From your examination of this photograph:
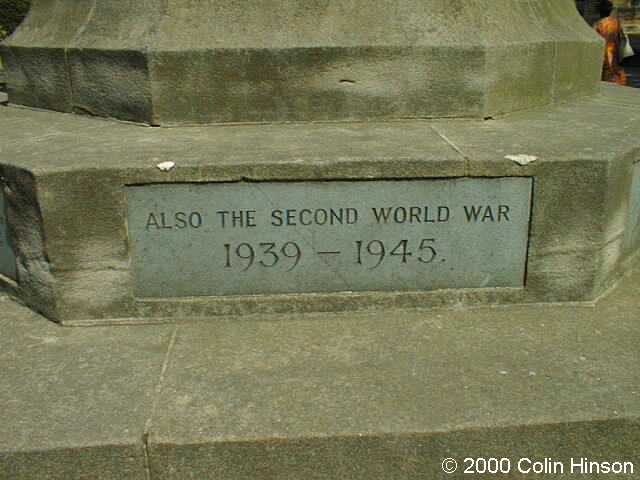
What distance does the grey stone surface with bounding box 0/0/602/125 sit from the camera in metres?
3.41

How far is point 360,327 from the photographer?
2.87 meters

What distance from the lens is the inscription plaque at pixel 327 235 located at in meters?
2.82

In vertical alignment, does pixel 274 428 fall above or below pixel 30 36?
below

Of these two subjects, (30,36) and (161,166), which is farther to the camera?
(30,36)

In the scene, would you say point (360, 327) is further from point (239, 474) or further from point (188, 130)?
point (188, 130)

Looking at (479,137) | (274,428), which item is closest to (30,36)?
(479,137)

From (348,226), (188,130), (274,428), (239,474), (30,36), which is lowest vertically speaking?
(239,474)

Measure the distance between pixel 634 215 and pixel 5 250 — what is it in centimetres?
302

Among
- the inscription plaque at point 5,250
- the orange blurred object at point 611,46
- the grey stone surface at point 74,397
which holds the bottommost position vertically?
the grey stone surface at point 74,397

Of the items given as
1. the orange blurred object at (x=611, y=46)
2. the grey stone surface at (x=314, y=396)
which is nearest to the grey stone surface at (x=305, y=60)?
the grey stone surface at (x=314, y=396)

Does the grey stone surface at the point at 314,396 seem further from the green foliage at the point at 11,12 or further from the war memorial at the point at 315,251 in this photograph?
the green foliage at the point at 11,12

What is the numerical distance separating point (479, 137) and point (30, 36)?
2835mm

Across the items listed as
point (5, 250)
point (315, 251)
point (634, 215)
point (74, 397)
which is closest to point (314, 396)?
point (315, 251)

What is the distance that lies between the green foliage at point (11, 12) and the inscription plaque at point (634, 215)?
22583 mm
